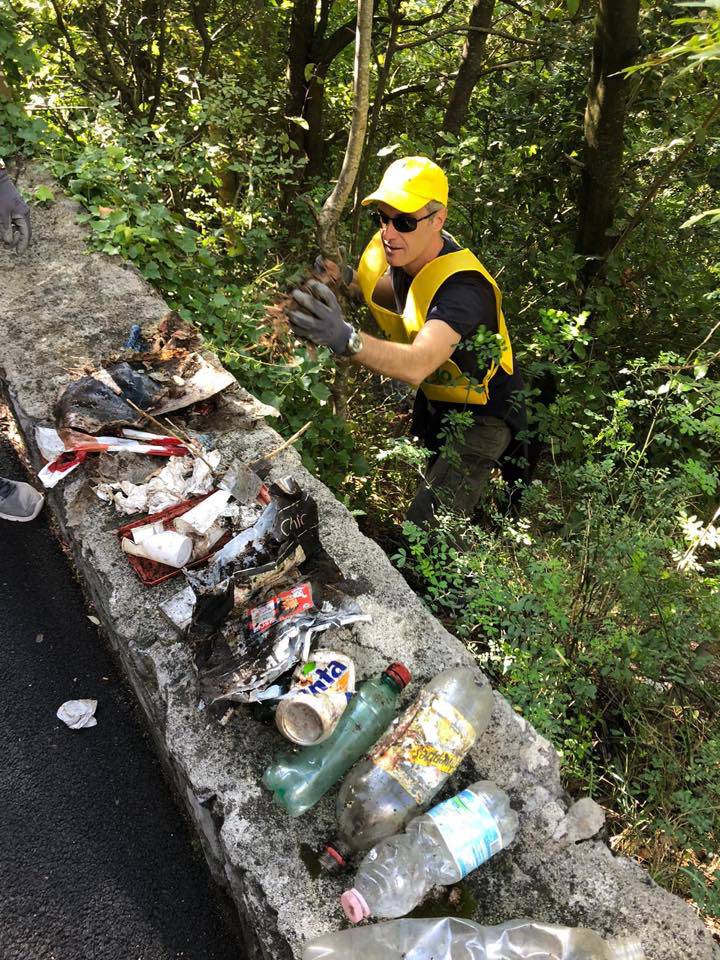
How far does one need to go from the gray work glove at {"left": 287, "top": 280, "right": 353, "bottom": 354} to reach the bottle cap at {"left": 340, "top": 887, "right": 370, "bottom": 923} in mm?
1779

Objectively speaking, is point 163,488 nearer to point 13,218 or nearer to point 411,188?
point 411,188

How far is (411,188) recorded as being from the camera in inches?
118

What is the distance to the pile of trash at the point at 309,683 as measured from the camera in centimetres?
167

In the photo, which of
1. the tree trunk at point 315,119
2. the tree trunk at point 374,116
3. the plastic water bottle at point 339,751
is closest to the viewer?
the plastic water bottle at point 339,751

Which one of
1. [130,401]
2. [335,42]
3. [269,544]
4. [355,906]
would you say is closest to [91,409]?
[130,401]

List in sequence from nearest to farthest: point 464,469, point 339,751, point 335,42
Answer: point 339,751
point 464,469
point 335,42

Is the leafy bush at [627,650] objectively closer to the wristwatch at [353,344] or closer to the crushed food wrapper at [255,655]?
the crushed food wrapper at [255,655]

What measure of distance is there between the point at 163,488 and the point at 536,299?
3.10 m

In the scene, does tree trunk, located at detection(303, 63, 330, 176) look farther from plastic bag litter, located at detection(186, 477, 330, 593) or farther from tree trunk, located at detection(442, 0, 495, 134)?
plastic bag litter, located at detection(186, 477, 330, 593)

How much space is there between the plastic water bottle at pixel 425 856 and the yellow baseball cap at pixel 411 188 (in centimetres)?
236

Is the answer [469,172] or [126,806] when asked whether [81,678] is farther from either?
[469,172]

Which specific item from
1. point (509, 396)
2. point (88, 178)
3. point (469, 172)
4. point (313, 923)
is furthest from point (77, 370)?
point (469, 172)

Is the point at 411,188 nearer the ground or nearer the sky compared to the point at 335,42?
nearer the ground

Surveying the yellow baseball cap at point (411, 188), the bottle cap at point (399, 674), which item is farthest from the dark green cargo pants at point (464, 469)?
the bottle cap at point (399, 674)
